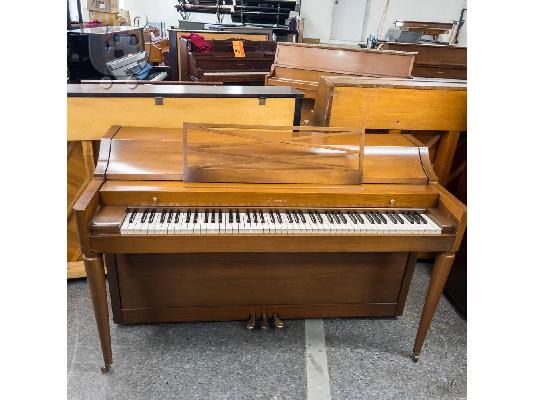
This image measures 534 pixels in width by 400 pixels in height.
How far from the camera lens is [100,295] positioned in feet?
5.32

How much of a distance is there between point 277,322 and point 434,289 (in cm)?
82

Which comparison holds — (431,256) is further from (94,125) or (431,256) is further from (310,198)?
(94,125)

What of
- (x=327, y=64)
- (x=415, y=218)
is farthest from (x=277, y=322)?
(x=327, y=64)

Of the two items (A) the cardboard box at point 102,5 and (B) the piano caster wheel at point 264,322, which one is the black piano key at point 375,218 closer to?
(B) the piano caster wheel at point 264,322

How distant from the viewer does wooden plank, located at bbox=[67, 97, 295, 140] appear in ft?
6.61

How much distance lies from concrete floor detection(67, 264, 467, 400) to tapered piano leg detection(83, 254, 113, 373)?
0.48 feet

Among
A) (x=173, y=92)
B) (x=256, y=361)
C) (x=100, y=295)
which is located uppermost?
(x=173, y=92)

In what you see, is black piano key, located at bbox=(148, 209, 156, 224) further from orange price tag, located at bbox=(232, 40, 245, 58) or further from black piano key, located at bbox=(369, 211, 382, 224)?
orange price tag, located at bbox=(232, 40, 245, 58)

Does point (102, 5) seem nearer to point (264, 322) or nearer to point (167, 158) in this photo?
point (167, 158)

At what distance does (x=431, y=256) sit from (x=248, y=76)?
2.88 meters

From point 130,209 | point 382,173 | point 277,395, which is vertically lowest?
point 277,395

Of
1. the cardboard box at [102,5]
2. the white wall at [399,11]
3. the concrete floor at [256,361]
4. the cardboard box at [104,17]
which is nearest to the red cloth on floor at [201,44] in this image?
the cardboard box at [102,5]

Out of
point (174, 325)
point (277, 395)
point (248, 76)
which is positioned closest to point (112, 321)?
point (174, 325)

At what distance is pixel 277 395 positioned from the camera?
1761 mm
